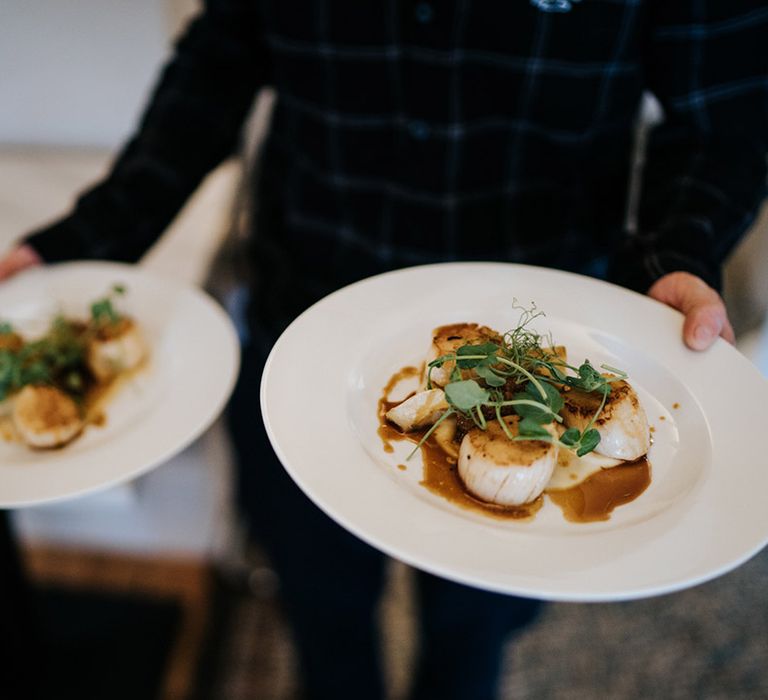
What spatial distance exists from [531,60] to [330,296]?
0.53 m

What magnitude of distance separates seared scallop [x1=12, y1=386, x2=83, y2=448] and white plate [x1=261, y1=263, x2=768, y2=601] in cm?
40

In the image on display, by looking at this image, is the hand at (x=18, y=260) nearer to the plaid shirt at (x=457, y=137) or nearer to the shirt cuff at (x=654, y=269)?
the plaid shirt at (x=457, y=137)

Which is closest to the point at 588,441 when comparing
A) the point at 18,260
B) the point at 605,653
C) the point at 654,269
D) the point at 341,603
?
the point at 654,269

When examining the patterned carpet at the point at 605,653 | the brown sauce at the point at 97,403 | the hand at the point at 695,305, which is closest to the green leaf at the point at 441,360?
the hand at the point at 695,305

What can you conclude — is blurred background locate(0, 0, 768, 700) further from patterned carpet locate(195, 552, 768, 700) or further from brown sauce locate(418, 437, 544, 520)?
brown sauce locate(418, 437, 544, 520)

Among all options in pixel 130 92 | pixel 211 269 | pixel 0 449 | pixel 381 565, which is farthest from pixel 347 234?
pixel 130 92

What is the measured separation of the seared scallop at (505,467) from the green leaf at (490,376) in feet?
0.17

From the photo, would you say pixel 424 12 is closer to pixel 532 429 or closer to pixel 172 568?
pixel 532 429

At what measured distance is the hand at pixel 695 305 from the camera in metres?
0.74

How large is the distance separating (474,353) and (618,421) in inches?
6.4

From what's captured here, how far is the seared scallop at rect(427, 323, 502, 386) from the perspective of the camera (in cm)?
75

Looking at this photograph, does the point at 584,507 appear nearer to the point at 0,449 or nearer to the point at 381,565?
the point at 0,449

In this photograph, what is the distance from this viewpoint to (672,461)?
2.34 ft

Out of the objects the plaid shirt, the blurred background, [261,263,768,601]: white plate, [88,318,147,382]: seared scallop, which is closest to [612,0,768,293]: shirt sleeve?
the plaid shirt
